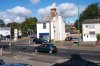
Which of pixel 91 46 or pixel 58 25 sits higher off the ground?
pixel 58 25

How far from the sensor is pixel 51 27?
77375 millimetres

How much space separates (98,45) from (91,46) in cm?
143

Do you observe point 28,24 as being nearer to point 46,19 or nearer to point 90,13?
point 90,13

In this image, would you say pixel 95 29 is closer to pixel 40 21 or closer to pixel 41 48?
pixel 40 21

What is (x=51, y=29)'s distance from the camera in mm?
77375

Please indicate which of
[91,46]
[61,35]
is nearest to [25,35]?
[61,35]

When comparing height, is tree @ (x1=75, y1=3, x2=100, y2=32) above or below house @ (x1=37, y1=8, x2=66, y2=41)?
above

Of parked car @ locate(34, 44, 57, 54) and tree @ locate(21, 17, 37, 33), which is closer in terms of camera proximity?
parked car @ locate(34, 44, 57, 54)

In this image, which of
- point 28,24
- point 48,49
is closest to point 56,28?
point 48,49

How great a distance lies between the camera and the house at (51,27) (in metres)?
76.9

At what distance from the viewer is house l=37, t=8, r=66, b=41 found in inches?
3027

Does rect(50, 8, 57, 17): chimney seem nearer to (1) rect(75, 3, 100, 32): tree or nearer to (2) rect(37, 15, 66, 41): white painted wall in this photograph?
(2) rect(37, 15, 66, 41): white painted wall

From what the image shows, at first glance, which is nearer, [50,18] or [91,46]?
[91,46]

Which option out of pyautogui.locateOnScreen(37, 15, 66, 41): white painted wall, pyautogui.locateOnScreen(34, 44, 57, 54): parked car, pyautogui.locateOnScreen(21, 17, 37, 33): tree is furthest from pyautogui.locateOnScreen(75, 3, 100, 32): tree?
pyautogui.locateOnScreen(34, 44, 57, 54): parked car
